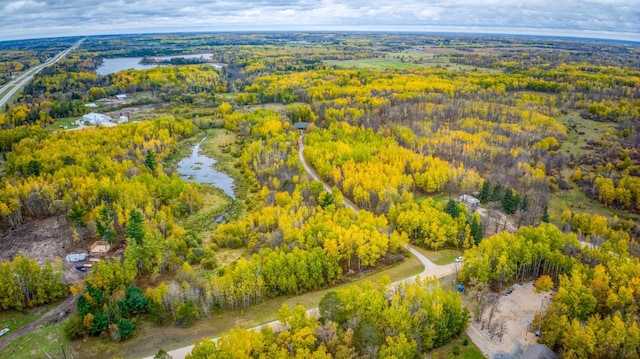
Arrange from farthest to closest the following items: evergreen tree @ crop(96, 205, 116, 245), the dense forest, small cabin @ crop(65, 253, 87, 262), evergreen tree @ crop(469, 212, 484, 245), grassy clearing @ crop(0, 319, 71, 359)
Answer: evergreen tree @ crop(96, 205, 116, 245), evergreen tree @ crop(469, 212, 484, 245), small cabin @ crop(65, 253, 87, 262), the dense forest, grassy clearing @ crop(0, 319, 71, 359)

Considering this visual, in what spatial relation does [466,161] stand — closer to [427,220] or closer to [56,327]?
[427,220]

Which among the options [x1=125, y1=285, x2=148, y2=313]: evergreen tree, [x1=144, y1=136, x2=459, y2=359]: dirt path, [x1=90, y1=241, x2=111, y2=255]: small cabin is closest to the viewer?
[x1=144, y1=136, x2=459, y2=359]: dirt path

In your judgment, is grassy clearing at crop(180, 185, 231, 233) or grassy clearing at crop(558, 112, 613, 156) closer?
grassy clearing at crop(180, 185, 231, 233)

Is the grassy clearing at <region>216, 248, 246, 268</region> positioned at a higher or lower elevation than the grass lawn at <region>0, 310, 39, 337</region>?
higher

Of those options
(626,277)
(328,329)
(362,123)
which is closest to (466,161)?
(362,123)

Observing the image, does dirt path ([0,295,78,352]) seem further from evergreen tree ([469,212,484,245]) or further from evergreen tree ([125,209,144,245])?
evergreen tree ([469,212,484,245])

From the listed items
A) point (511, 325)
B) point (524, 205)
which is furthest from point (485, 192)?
point (511, 325)

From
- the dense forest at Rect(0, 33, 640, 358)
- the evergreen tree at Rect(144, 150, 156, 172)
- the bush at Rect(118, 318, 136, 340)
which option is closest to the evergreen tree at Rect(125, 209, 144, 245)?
the dense forest at Rect(0, 33, 640, 358)

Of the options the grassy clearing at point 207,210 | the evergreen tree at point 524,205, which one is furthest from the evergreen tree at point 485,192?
the grassy clearing at point 207,210
